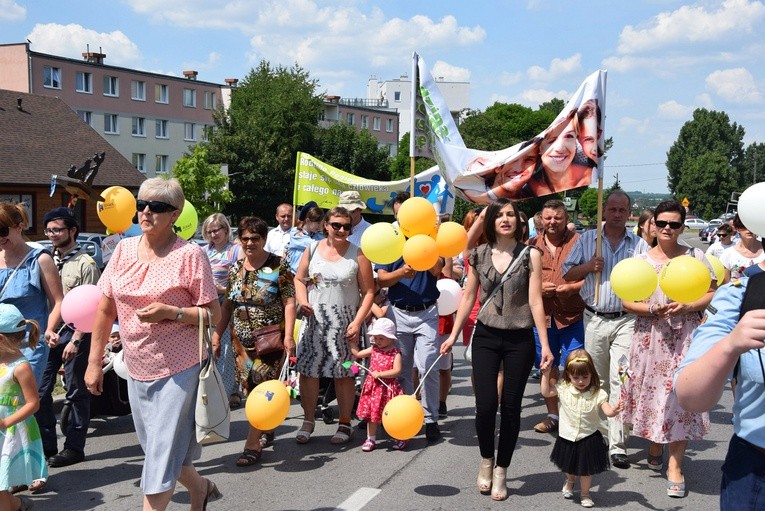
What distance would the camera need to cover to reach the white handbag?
4.33 m

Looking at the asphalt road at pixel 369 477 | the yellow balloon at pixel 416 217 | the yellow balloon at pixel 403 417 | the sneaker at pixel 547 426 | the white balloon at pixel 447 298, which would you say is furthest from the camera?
the white balloon at pixel 447 298

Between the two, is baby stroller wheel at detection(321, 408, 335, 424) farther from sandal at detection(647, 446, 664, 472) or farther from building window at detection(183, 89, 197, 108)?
building window at detection(183, 89, 197, 108)

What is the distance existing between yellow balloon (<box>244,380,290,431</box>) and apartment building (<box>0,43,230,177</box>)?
164 feet

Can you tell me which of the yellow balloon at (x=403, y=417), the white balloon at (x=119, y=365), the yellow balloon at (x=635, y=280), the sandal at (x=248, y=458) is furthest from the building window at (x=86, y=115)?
the yellow balloon at (x=635, y=280)

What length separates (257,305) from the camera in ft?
21.4

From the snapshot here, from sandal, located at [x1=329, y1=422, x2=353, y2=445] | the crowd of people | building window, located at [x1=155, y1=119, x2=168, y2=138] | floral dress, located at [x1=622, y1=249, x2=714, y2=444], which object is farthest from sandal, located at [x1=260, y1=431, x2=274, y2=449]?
building window, located at [x1=155, y1=119, x2=168, y2=138]

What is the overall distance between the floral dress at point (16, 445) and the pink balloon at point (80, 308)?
30.7 inches

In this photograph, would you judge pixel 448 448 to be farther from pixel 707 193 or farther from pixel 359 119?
pixel 707 193

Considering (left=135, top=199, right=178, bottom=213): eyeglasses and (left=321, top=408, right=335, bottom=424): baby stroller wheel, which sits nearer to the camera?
(left=135, top=199, right=178, bottom=213): eyeglasses

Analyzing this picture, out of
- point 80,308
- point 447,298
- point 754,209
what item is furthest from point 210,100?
point 754,209

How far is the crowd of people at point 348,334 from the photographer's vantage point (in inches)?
170

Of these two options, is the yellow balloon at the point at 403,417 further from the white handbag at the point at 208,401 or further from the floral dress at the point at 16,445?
the floral dress at the point at 16,445

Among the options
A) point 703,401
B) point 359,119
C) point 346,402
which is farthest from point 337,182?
point 359,119

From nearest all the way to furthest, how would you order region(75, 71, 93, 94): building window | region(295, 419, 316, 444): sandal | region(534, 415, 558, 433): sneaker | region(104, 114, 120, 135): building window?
1. region(295, 419, 316, 444): sandal
2. region(534, 415, 558, 433): sneaker
3. region(75, 71, 93, 94): building window
4. region(104, 114, 120, 135): building window
